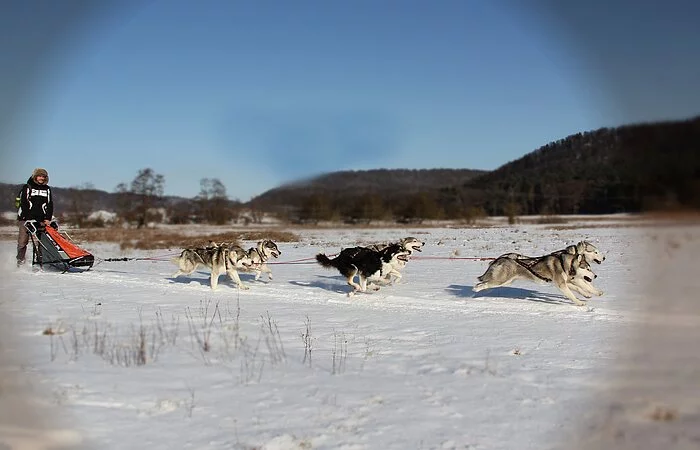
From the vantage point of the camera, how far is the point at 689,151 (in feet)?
14.8

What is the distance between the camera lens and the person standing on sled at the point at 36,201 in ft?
50.1

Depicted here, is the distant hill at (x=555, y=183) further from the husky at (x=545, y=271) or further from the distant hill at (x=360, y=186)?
the husky at (x=545, y=271)

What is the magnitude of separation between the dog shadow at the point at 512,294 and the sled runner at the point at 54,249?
10.1 meters

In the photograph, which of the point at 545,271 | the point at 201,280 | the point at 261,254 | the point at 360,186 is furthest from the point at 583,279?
the point at 201,280

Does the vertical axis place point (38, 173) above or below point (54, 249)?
above

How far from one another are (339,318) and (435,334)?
203 centimetres

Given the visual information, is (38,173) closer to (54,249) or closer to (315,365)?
(54,249)

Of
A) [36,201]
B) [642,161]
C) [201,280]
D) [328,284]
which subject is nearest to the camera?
[642,161]

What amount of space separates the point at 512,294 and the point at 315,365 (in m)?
6.69

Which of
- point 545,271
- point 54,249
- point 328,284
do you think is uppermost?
point 54,249

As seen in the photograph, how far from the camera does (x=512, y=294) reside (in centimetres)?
1225

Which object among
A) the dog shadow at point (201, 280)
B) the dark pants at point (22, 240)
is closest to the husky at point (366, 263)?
the dog shadow at point (201, 280)

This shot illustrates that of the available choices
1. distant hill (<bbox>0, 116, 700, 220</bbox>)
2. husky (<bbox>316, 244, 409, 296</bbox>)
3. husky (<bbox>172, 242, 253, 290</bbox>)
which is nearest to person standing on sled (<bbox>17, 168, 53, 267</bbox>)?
distant hill (<bbox>0, 116, 700, 220</bbox>)

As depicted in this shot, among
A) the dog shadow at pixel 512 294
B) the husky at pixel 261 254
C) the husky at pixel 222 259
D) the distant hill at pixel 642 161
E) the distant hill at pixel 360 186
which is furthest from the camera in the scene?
the husky at pixel 261 254
